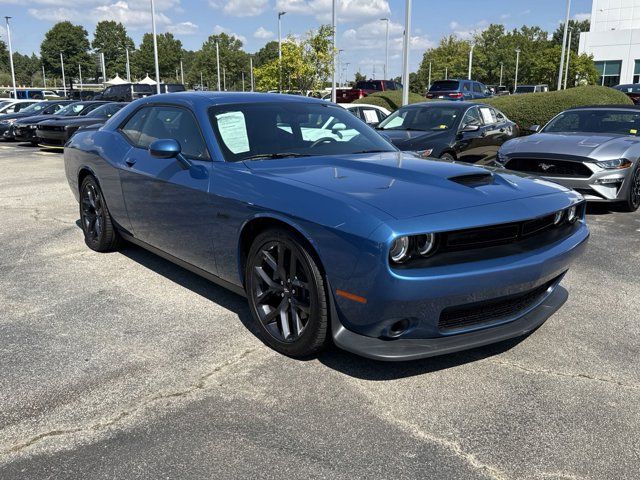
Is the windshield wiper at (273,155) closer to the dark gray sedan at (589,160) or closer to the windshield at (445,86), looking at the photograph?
the dark gray sedan at (589,160)

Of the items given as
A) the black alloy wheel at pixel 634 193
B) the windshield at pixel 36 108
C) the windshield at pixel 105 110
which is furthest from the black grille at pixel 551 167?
the windshield at pixel 36 108

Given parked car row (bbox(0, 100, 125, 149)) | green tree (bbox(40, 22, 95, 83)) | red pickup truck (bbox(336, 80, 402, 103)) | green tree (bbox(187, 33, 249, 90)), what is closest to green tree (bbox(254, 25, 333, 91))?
red pickup truck (bbox(336, 80, 402, 103))

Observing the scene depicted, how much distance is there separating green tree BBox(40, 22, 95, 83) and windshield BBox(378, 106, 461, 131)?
87707 millimetres

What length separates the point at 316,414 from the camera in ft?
9.15

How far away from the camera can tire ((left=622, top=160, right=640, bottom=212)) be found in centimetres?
745

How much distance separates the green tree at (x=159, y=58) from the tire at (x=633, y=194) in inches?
3448

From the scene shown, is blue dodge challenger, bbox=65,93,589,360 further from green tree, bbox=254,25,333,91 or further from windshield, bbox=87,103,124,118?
green tree, bbox=254,25,333,91

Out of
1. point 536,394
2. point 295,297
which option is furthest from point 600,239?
point 295,297

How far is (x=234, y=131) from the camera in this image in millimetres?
4023

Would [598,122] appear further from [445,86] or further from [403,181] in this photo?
[445,86]

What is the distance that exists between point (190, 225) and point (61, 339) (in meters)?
1.08

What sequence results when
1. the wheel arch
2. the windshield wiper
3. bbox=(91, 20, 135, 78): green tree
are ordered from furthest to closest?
bbox=(91, 20, 135, 78): green tree < the windshield wiper < the wheel arch

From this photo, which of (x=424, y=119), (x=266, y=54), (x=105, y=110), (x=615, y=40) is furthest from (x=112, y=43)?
(x=424, y=119)

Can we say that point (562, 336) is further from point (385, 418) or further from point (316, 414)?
point (316, 414)
